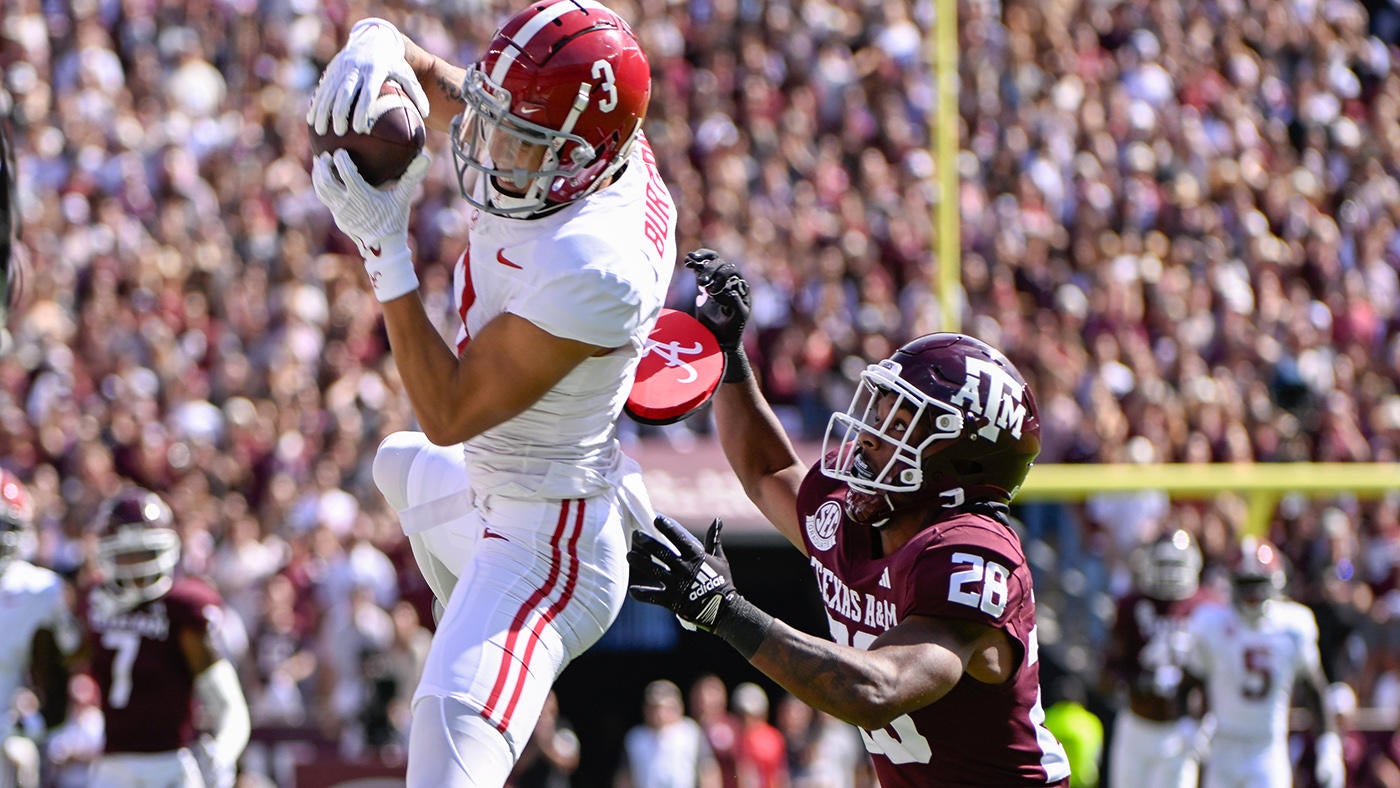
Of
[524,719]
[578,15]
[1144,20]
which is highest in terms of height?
[578,15]

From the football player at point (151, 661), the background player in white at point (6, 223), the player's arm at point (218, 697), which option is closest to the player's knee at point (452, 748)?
the background player in white at point (6, 223)

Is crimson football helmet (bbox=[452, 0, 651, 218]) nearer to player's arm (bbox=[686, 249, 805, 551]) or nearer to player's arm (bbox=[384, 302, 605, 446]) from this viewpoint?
player's arm (bbox=[384, 302, 605, 446])

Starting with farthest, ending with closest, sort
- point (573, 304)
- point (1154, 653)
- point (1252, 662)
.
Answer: point (1154, 653) → point (1252, 662) → point (573, 304)

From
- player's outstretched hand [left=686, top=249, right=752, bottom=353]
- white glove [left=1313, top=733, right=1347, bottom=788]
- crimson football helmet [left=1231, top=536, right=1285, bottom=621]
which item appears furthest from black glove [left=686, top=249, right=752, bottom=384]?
white glove [left=1313, top=733, right=1347, bottom=788]

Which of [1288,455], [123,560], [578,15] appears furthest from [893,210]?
[578,15]

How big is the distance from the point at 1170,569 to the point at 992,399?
19.5 ft

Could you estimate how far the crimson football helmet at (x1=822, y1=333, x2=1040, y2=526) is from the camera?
3.64 m

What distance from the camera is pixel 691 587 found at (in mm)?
3227

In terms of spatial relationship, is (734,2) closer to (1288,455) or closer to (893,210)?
(893,210)

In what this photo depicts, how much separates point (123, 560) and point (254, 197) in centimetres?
464

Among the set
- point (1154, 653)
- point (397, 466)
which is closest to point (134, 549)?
point (397, 466)

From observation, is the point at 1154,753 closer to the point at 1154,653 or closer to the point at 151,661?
the point at 1154,653

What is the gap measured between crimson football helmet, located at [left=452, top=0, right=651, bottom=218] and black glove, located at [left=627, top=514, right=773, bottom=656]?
0.75 metres

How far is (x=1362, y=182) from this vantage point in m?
13.8
